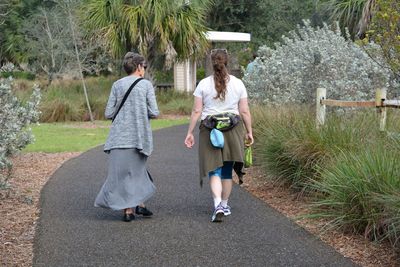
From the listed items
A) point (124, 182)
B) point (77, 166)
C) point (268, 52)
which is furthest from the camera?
point (268, 52)

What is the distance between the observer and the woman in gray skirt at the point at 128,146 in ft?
24.2

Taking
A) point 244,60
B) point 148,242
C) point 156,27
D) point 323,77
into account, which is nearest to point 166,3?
point 156,27

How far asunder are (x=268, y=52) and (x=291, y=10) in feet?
67.8

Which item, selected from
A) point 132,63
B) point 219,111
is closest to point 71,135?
point 132,63

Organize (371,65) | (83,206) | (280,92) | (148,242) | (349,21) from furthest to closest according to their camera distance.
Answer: (349,21)
(280,92)
(371,65)
(83,206)
(148,242)

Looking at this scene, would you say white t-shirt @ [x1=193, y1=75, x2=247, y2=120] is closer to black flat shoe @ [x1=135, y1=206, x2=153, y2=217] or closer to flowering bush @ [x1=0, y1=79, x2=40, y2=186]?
black flat shoe @ [x1=135, y1=206, x2=153, y2=217]

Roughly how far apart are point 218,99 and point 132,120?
929 mm

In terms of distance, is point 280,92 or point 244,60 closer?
point 280,92

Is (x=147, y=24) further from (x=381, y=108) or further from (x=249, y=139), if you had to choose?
(x=249, y=139)

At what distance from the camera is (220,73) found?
7.40 meters

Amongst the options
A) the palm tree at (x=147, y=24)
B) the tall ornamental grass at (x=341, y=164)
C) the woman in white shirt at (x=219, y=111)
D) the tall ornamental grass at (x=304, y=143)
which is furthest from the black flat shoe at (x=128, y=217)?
the palm tree at (x=147, y=24)

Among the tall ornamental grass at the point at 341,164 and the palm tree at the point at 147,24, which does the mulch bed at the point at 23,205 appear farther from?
the palm tree at the point at 147,24

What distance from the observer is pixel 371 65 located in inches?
487

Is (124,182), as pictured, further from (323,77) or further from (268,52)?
(268,52)
